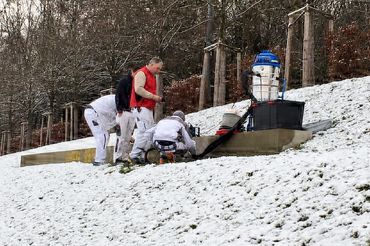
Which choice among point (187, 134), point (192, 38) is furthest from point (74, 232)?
point (192, 38)

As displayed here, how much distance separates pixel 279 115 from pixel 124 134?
8.78ft

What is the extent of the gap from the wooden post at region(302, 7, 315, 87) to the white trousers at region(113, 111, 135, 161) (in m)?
5.34

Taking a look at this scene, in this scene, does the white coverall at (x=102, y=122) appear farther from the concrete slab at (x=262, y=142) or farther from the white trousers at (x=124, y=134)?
the concrete slab at (x=262, y=142)

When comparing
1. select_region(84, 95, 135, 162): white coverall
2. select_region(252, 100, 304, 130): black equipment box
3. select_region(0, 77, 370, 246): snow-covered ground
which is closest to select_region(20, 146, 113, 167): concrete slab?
select_region(84, 95, 135, 162): white coverall

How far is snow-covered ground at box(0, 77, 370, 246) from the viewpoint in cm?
415

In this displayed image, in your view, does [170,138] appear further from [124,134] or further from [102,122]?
[102,122]

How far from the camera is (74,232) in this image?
19.7ft

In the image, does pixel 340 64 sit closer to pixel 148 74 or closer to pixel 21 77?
pixel 148 74

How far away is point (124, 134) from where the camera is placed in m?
8.99

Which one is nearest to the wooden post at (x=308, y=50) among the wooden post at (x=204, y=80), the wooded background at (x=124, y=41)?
the wooded background at (x=124, y=41)

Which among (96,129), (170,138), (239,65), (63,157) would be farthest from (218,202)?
(239,65)

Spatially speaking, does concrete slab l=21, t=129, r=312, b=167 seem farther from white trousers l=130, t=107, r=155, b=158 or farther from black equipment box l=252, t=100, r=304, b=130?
white trousers l=130, t=107, r=155, b=158

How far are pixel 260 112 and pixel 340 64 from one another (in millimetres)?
6668

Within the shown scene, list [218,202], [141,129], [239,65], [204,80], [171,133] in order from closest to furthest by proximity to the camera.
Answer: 1. [218,202]
2. [171,133]
3. [141,129]
4. [239,65]
5. [204,80]
